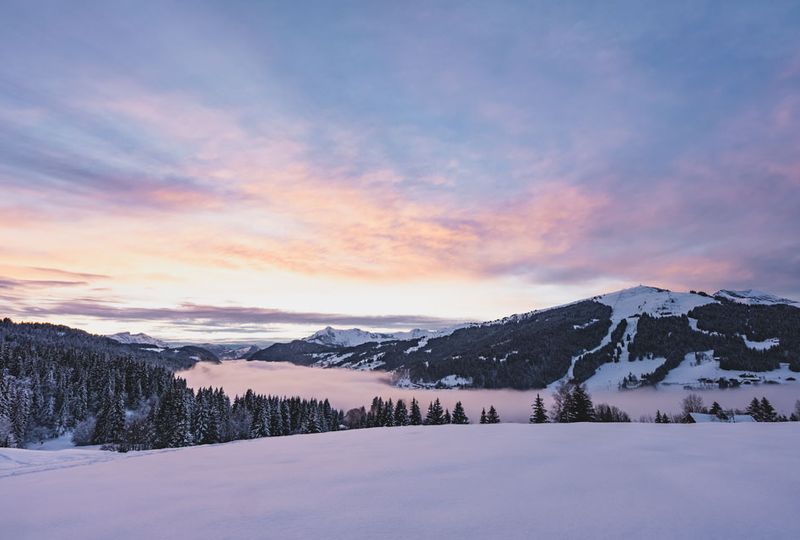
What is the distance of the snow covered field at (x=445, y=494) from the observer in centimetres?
450

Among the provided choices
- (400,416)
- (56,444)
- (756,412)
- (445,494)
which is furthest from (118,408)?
(756,412)

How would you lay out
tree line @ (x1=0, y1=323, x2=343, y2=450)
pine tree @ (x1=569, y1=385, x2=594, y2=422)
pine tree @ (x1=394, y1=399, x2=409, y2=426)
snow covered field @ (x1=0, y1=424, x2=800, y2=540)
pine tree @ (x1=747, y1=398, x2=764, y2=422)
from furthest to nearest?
1. pine tree @ (x1=394, y1=399, x2=409, y2=426)
2. tree line @ (x1=0, y1=323, x2=343, y2=450)
3. pine tree @ (x1=747, y1=398, x2=764, y2=422)
4. pine tree @ (x1=569, y1=385, x2=594, y2=422)
5. snow covered field @ (x1=0, y1=424, x2=800, y2=540)

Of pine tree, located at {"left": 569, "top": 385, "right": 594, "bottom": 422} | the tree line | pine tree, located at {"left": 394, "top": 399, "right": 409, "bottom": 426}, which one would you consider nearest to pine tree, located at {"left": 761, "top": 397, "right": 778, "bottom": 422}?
pine tree, located at {"left": 569, "top": 385, "right": 594, "bottom": 422}

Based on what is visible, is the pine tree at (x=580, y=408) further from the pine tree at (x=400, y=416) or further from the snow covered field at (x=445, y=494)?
the snow covered field at (x=445, y=494)

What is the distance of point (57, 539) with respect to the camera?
186 inches

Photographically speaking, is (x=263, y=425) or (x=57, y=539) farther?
(x=263, y=425)

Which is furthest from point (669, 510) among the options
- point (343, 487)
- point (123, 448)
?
point (123, 448)

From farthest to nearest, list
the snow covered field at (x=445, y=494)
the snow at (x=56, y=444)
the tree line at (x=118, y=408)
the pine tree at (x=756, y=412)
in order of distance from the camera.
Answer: the snow at (x=56, y=444) < the tree line at (x=118, y=408) < the pine tree at (x=756, y=412) < the snow covered field at (x=445, y=494)

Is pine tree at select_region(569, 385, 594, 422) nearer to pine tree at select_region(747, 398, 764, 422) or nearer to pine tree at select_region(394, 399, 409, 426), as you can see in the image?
pine tree at select_region(747, 398, 764, 422)

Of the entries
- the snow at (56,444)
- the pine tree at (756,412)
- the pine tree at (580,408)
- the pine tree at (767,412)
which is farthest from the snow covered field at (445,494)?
the snow at (56,444)

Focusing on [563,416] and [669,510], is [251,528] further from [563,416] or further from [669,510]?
[563,416]

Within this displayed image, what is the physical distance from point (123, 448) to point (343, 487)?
75.9 meters

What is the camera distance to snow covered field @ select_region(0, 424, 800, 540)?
14.8 ft

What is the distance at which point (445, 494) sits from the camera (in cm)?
569
